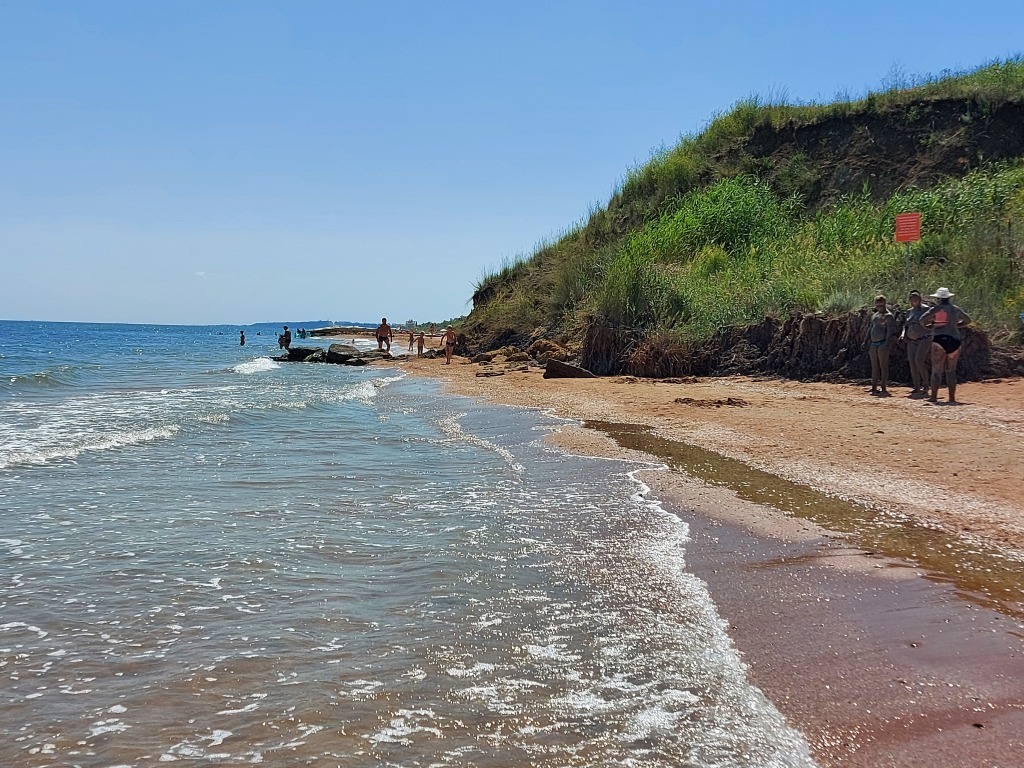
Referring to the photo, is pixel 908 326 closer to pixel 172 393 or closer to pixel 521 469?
pixel 521 469

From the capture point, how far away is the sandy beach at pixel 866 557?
2.92 metres

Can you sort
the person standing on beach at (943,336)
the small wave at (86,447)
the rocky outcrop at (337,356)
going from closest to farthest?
1. the small wave at (86,447)
2. the person standing on beach at (943,336)
3. the rocky outcrop at (337,356)

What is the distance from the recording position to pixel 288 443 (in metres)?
10.0

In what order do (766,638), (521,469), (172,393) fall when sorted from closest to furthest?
1. (766,638)
2. (521,469)
3. (172,393)

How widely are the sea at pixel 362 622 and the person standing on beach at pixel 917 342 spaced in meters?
6.98

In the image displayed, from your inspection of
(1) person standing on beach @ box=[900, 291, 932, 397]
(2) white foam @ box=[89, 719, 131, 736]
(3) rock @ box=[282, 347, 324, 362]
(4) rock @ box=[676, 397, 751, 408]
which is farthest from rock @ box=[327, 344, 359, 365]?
(2) white foam @ box=[89, 719, 131, 736]

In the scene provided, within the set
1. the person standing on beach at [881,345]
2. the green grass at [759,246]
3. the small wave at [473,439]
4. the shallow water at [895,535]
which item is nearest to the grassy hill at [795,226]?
the green grass at [759,246]

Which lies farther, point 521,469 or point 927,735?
point 521,469

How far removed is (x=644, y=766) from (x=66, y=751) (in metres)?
2.17

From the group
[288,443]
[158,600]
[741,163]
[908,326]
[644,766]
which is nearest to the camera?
[644,766]

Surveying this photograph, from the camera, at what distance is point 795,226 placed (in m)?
22.6

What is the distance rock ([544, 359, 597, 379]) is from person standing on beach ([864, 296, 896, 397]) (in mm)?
6234

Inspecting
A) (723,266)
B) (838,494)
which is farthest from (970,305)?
(838,494)

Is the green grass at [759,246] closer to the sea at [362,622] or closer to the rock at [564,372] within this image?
the rock at [564,372]
